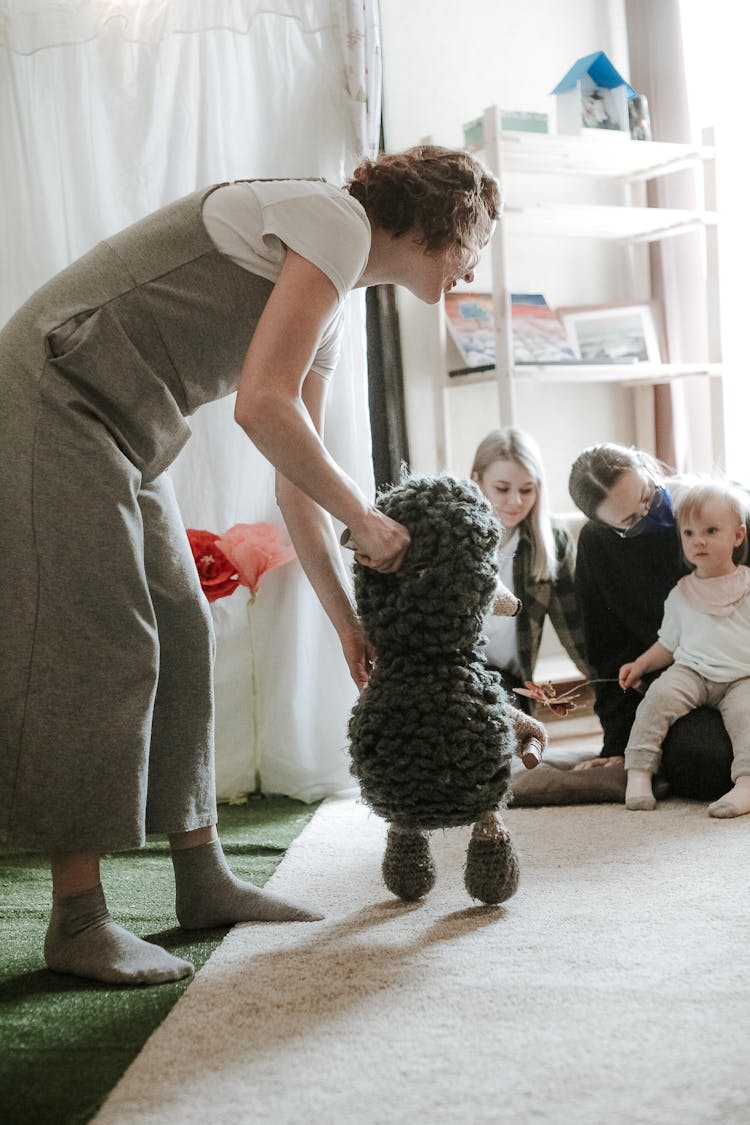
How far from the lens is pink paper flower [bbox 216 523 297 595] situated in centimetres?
228

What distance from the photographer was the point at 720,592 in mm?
2203

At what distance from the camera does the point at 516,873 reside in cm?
151

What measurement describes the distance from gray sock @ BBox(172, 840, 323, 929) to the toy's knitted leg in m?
0.21

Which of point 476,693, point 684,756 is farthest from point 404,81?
point 476,693

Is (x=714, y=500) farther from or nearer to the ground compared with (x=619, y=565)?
farther from the ground

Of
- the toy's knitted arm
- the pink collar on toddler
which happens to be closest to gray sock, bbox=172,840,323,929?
the toy's knitted arm

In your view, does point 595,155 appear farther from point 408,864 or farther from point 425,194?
point 408,864

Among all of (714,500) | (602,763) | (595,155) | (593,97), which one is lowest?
(602,763)

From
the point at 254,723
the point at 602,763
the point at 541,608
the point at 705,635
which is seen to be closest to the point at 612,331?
the point at 541,608

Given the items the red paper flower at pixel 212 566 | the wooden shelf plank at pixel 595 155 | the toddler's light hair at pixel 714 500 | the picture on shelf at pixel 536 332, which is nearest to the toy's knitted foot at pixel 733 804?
the toddler's light hair at pixel 714 500

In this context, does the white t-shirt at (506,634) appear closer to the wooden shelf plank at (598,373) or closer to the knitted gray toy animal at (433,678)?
the wooden shelf plank at (598,373)

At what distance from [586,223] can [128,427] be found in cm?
194

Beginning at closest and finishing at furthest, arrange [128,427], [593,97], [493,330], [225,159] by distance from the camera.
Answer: [128,427] → [225,159] → [593,97] → [493,330]

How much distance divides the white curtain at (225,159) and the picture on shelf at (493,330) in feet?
1.71
